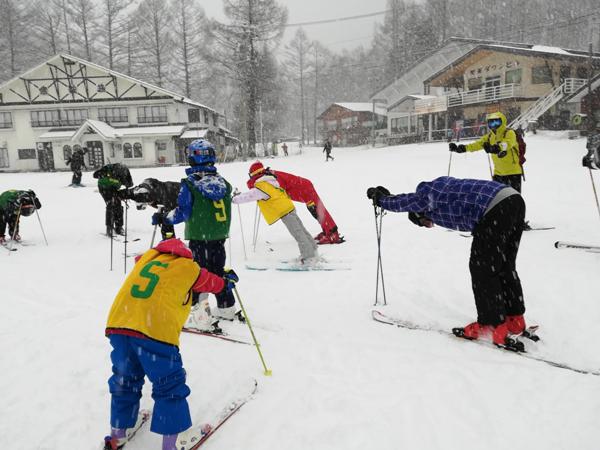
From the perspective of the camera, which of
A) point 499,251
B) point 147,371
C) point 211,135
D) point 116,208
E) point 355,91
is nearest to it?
point 147,371

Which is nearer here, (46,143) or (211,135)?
(46,143)

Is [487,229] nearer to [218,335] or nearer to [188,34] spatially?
[218,335]

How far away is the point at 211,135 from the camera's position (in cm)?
3909

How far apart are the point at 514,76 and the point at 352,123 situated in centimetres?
1958

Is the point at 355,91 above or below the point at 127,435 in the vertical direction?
above

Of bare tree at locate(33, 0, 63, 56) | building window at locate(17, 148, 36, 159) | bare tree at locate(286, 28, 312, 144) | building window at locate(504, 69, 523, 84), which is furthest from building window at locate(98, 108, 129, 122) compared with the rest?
building window at locate(504, 69, 523, 84)

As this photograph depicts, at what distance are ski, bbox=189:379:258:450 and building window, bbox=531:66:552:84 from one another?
33.1 meters

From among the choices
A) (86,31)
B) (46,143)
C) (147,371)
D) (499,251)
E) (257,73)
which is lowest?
(147,371)

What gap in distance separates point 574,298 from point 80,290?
6.56 m

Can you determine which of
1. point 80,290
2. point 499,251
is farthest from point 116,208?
point 499,251

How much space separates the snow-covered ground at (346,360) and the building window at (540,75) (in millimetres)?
26463

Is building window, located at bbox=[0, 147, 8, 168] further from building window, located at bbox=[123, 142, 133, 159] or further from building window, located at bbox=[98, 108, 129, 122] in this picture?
building window, located at bbox=[123, 142, 133, 159]

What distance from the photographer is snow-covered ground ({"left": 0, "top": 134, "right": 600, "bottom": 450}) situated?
2840mm

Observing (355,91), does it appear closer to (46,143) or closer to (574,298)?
(46,143)
